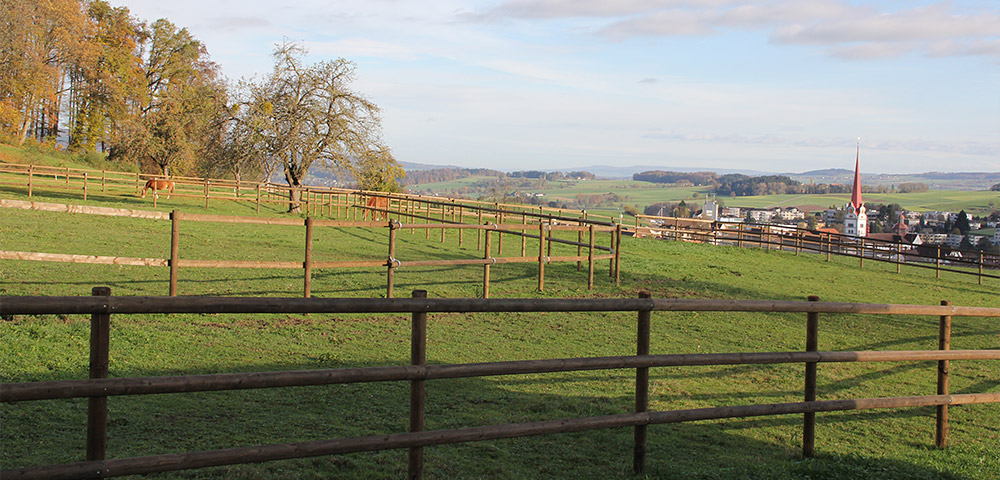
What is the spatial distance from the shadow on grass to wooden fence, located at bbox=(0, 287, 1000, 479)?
339 mm

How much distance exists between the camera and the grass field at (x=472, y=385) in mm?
4141

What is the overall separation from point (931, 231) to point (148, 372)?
65.2 meters

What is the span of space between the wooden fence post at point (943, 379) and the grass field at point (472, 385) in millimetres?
88

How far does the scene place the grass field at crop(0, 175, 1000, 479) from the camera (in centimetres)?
414

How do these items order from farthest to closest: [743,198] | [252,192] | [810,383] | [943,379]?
[743,198], [252,192], [943,379], [810,383]

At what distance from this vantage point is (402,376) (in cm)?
332

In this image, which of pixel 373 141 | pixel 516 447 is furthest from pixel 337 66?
pixel 516 447

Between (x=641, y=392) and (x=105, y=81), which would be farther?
(x=105, y=81)

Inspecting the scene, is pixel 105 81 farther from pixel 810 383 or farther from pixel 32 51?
pixel 810 383

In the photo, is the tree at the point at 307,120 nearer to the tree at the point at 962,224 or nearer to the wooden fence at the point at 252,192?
the wooden fence at the point at 252,192

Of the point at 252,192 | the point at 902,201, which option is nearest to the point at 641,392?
the point at 252,192

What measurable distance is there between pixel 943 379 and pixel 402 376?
4042mm

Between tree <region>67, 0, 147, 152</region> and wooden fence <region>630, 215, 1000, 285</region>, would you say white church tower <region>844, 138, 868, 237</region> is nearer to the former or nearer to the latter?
wooden fence <region>630, 215, 1000, 285</region>

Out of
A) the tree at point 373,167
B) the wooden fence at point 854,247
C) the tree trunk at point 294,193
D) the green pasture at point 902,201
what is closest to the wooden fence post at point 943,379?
the wooden fence at point 854,247
